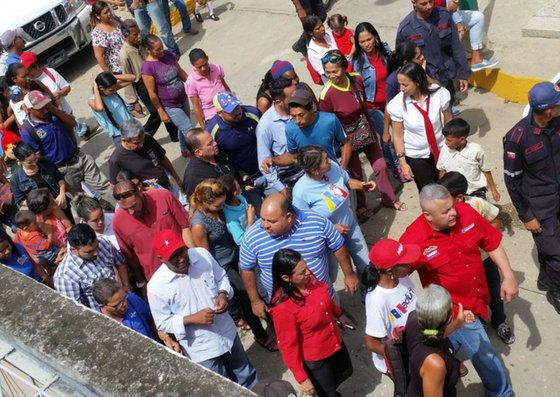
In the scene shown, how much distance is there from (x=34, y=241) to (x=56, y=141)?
1.89 meters

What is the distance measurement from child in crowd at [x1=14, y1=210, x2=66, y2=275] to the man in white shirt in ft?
5.80

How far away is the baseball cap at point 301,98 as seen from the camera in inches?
235

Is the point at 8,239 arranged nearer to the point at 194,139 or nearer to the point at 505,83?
the point at 194,139

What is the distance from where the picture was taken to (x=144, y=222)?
227 inches

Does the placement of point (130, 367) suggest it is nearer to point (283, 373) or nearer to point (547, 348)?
point (283, 373)

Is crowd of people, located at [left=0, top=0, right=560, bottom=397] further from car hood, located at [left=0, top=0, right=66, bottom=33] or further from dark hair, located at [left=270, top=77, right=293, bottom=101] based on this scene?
car hood, located at [left=0, top=0, right=66, bottom=33]

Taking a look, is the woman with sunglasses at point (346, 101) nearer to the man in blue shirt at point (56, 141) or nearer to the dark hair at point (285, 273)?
the dark hair at point (285, 273)

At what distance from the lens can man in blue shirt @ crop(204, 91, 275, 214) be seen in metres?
6.47

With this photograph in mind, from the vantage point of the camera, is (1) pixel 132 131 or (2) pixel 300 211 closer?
(2) pixel 300 211

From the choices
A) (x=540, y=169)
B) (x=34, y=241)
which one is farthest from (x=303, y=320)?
(x=34, y=241)

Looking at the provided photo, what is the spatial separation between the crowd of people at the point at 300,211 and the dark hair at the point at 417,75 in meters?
0.01

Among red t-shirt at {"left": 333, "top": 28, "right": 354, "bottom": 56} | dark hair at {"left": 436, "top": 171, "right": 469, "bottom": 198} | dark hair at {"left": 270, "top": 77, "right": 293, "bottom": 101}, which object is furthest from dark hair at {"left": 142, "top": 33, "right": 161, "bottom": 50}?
dark hair at {"left": 436, "top": 171, "right": 469, "bottom": 198}

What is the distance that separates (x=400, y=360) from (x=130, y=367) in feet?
6.75

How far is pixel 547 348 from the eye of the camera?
5438 millimetres
